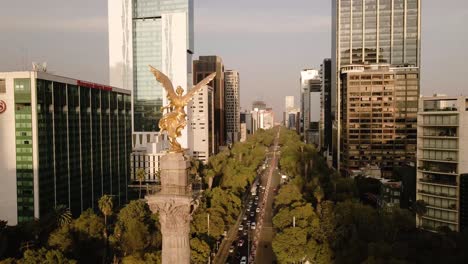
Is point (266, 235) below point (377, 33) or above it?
below

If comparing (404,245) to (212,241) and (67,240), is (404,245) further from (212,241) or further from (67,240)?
(67,240)

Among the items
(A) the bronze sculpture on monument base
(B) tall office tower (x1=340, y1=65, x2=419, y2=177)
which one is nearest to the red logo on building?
(A) the bronze sculpture on monument base

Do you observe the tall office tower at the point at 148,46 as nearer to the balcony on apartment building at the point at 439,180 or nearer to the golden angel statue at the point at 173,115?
the balcony on apartment building at the point at 439,180

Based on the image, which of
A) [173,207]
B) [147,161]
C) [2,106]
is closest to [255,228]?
[2,106]

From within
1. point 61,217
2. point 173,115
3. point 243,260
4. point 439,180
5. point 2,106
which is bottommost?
point 243,260

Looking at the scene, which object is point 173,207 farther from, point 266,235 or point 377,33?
point 377,33

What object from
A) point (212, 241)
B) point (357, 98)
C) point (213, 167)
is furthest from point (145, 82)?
point (212, 241)

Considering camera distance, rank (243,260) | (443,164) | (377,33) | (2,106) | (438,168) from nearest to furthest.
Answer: (243,260) → (443,164) → (438,168) → (2,106) → (377,33)

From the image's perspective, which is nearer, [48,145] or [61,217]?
[61,217]

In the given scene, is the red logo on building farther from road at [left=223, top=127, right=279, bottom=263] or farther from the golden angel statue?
the golden angel statue
